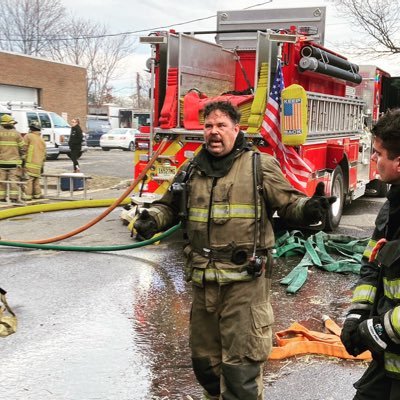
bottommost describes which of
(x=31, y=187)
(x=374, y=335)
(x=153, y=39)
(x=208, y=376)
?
(x=208, y=376)

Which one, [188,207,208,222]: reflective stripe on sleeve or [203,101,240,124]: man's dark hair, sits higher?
[203,101,240,124]: man's dark hair

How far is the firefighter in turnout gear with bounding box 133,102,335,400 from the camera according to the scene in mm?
2822

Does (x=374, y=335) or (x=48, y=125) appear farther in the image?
(x=48, y=125)

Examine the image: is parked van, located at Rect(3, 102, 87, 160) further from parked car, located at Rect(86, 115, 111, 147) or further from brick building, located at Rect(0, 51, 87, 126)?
parked car, located at Rect(86, 115, 111, 147)

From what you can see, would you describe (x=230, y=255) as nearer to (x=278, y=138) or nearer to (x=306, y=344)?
(x=306, y=344)

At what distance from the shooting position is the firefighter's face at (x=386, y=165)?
2201mm

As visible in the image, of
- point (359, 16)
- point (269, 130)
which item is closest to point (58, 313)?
point (269, 130)

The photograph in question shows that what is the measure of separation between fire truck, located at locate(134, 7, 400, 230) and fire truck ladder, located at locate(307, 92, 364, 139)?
0.01m

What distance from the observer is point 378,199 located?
12484 mm

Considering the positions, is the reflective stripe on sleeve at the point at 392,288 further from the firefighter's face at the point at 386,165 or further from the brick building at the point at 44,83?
the brick building at the point at 44,83

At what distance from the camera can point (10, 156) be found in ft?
36.9

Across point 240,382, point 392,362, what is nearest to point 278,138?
point 240,382

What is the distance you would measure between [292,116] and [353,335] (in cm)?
458

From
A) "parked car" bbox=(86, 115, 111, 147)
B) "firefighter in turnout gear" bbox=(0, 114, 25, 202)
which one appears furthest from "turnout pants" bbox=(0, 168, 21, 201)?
"parked car" bbox=(86, 115, 111, 147)
